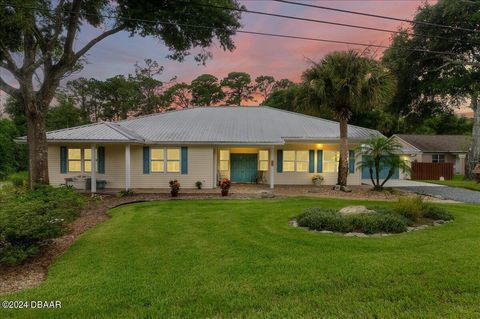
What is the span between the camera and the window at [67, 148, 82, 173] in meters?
15.5

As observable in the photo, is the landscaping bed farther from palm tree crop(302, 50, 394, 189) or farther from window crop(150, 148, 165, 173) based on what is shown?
window crop(150, 148, 165, 173)

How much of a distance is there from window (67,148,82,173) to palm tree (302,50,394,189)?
42.2ft

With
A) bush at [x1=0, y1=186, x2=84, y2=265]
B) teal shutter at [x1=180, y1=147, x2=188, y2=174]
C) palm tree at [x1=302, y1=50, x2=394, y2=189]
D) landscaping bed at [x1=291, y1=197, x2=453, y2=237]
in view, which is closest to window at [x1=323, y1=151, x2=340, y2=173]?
palm tree at [x1=302, y1=50, x2=394, y2=189]

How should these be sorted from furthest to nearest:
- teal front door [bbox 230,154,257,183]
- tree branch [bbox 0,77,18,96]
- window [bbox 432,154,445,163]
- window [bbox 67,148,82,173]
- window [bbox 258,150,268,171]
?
window [bbox 432,154,445,163] < teal front door [bbox 230,154,257,183] < window [bbox 258,150,268,171] < window [bbox 67,148,82,173] < tree branch [bbox 0,77,18,96]

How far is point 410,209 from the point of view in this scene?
813cm

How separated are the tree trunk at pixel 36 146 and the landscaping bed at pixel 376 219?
10.6 meters

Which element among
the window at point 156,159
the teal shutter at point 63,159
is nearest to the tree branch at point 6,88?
the teal shutter at point 63,159

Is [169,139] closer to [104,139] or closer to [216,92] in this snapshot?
[104,139]

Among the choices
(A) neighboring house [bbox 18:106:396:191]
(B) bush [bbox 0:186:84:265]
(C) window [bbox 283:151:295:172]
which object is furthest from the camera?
(C) window [bbox 283:151:295:172]

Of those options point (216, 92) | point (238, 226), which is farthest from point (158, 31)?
point (216, 92)

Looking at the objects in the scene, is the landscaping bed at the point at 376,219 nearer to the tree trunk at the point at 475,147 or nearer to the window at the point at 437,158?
the tree trunk at the point at 475,147

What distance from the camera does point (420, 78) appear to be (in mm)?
22422

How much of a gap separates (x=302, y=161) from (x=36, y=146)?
44.4ft

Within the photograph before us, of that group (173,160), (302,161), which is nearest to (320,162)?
(302,161)
